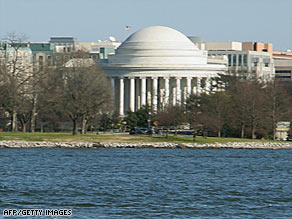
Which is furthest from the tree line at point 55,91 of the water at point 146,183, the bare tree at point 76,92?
the water at point 146,183

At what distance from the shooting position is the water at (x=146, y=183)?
1722 inches

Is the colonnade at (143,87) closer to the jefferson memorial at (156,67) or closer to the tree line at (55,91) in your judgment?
the jefferson memorial at (156,67)

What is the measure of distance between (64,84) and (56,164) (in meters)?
33.0

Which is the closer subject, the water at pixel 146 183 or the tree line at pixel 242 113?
the water at pixel 146 183

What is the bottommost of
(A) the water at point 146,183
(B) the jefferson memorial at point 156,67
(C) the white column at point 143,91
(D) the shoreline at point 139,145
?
(A) the water at point 146,183

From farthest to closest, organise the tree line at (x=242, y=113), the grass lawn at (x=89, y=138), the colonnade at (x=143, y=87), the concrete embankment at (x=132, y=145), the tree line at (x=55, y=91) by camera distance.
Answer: the colonnade at (x=143, y=87)
the tree line at (x=242, y=113)
the tree line at (x=55, y=91)
the grass lawn at (x=89, y=138)
the concrete embankment at (x=132, y=145)

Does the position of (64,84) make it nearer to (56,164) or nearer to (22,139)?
(22,139)

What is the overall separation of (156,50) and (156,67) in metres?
2.50

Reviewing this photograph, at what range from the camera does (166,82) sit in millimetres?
153750

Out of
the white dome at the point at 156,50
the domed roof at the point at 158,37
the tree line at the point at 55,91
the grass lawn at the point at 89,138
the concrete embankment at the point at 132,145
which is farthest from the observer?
the domed roof at the point at 158,37

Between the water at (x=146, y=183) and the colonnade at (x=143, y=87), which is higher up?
the colonnade at (x=143, y=87)

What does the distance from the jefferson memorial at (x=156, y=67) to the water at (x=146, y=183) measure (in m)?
70.3

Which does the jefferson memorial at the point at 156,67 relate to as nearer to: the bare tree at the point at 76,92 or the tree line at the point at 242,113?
the tree line at the point at 242,113

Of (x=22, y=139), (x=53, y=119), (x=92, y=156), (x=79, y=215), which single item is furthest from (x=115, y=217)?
(x=53, y=119)
